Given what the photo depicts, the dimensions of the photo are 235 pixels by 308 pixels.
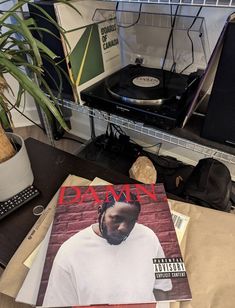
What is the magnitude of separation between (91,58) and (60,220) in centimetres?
67

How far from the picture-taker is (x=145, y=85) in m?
0.93

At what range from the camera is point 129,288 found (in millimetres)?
485

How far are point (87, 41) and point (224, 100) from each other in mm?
585

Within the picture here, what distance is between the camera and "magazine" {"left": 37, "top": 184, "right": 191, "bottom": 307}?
1.58 ft

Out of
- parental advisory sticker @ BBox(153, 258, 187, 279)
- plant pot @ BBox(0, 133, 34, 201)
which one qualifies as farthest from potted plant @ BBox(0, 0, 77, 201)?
parental advisory sticker @ BBox(153, 258, 187, 279)

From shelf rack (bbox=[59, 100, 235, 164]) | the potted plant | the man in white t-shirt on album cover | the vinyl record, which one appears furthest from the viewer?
the vinyl record

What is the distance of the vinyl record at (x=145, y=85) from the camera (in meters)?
0.85

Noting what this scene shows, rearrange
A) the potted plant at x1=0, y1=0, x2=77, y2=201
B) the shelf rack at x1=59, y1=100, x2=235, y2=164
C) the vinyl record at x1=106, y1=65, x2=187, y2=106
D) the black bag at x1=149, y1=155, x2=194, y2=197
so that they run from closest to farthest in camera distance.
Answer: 1. the potted plant at x1=0, y1=0, x2=77, y2=201
2. the shelf rack at x1=59, y1=100, x2=235, y2=164
3. the vinyl record at x1=106, y1=65, x2=187, y2=106
4. the black bag at x1=149, y1=155, x2=194, y2=197

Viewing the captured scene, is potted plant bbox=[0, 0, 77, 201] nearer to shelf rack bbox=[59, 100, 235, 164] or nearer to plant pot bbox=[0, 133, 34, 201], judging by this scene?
plant pot bbox=[0, 133, 34, 201]

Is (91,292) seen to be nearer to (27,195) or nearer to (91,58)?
(27,195)

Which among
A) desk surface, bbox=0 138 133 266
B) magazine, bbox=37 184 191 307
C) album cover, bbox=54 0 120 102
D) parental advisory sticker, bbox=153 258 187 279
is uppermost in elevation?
album cover, bbox=54 0 120 102

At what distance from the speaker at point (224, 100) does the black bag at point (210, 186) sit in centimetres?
26

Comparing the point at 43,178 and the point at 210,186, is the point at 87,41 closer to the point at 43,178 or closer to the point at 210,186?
the point at 43,178

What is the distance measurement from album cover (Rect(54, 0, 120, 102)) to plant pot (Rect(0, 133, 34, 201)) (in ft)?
1.25
